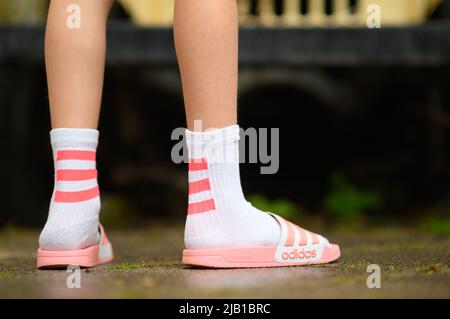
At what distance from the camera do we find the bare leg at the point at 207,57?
1.18 meters

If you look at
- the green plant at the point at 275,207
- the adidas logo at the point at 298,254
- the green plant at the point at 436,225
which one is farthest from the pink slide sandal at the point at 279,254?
the green plant at the point at 275,207

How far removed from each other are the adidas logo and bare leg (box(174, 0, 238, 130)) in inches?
9.4

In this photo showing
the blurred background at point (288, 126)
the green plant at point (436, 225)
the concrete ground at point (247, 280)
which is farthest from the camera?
the blurred background at point (288, 126)

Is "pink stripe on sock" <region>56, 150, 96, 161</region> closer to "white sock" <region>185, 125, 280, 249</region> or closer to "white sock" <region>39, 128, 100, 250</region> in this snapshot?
"white sock" <region>39, 128, 100, 250</region>

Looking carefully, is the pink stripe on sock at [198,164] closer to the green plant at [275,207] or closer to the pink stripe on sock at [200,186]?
the pink stripe on sock at [200,186]

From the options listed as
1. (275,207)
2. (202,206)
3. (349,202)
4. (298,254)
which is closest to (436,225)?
(349,202)

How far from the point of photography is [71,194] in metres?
1.23

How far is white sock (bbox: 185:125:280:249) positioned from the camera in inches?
46.6

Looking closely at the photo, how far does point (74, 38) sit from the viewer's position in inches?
49.0

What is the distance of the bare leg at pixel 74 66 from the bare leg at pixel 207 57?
0.53ft

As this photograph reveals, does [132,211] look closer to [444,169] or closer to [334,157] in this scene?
[334,157]

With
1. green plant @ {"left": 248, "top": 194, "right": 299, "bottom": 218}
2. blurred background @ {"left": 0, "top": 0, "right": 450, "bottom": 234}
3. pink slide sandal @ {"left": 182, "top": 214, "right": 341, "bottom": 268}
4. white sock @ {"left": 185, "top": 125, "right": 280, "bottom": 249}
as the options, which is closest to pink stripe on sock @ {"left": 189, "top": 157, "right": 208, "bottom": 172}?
white sock @ {"left": 185, "top": 125, "right": 280, "bottom": 249}

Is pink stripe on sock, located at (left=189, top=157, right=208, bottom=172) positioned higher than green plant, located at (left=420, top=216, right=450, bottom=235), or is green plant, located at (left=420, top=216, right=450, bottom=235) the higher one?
pink stripe on sock, located at (left=189, top=157, right=208, bottom=172)
